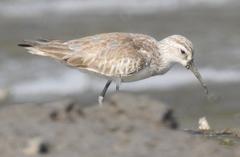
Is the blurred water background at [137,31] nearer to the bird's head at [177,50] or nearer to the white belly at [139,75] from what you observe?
the bird's head at [177,50]

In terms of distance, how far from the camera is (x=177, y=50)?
11242 millimetres

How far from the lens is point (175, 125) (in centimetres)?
867

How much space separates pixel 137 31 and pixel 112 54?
913 centimetres

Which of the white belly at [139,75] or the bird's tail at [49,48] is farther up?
the bird's tail at [49,48]

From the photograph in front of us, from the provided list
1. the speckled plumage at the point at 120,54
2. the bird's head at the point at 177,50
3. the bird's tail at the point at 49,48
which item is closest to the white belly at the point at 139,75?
the speckled plumage at the point at 120,54

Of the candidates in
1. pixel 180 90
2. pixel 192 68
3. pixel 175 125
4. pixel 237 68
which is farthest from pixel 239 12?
pixel 175 125

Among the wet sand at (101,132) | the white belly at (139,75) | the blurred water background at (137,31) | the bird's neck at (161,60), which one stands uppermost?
the wet sand at (101,132)

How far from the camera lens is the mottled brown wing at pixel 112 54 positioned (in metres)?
11.0

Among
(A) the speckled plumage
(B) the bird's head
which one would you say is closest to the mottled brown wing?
(A) the speckled plumage

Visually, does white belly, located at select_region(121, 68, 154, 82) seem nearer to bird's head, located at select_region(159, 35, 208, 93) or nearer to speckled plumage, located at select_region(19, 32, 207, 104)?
speckled plumage, located at select_region(19, 32, 207, 104)

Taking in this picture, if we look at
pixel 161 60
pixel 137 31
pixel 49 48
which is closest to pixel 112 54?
pixel 161 60

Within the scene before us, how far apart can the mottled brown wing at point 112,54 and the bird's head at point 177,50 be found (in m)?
0.13

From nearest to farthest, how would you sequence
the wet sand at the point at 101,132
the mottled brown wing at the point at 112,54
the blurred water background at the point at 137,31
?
the wet sand at the point at 101,132
the mottled brown wing at the point at 112,54
the blurred water background at the point at 137,31

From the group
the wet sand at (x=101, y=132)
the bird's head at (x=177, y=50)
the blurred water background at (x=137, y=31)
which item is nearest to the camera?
the wet sand at (x=101, y=132)
